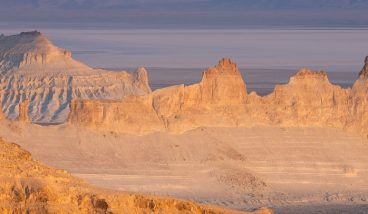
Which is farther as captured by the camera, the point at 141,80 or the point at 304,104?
the point at 141,80

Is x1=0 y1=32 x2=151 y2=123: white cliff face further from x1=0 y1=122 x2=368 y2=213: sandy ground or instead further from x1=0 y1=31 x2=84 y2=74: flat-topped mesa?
x1=0 y1=122 x2=368 y2=213: sandy ground

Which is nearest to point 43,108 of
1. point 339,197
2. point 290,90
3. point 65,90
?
point 65,90

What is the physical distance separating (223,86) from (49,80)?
1428 inches

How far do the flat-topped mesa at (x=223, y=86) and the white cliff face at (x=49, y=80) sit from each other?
2957cm

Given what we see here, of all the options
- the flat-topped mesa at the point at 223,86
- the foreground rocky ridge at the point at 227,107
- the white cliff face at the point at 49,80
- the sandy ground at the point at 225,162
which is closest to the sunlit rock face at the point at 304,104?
the foreground rocky ridge at the point at 227,107

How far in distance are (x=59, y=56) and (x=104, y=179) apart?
46.7 meters

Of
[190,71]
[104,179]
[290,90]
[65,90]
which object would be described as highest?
[190,71]

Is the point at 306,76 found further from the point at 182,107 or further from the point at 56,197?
the point at 56,197

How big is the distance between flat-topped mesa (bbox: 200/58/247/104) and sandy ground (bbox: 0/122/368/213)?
1.52 meters

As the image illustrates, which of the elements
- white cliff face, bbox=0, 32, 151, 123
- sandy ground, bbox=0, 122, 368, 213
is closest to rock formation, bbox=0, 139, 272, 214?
sandy ground, bbox=0, 122, 368, 213

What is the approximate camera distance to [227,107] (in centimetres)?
8206

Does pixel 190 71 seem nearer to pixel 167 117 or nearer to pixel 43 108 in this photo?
pixel 43 108

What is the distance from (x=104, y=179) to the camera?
7219 centimetres

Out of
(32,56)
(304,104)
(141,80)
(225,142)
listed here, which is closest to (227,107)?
(225,142)
